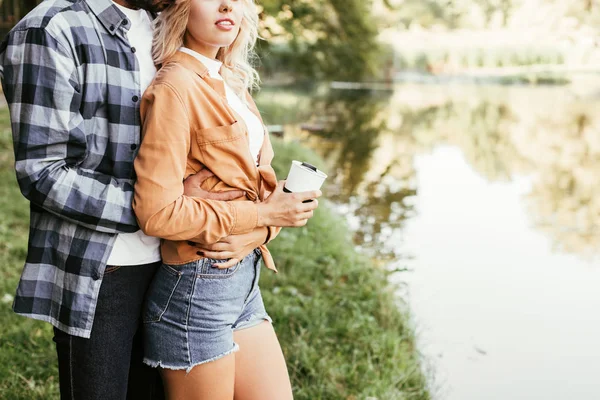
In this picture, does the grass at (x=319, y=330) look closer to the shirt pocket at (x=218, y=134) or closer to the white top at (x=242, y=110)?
the white top at (x=242, y=110)

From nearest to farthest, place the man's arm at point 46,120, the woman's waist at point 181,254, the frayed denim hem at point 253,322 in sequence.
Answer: the man's arm at point 46,120, the woman's waist at point 181,254, the frayed denim hem at point 253,322

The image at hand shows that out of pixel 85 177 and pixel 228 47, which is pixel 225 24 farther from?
pixel 85 177

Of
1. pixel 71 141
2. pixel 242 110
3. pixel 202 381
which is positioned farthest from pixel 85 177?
pixel 202 381

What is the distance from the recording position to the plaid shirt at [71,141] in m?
1.49

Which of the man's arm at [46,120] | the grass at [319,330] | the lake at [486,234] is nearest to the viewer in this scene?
the man's arm at [46,120]

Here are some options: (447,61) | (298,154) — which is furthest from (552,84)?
(298,154)

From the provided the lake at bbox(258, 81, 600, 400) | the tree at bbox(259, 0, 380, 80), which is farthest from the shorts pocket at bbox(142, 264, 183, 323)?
the tree at bbox(259, 0, 380, 80)

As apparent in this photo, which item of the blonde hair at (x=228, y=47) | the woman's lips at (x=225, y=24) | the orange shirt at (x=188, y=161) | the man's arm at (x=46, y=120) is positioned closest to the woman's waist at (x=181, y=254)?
the orange shirt at (x=188, y=161)

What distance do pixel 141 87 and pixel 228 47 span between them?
14.7 inches

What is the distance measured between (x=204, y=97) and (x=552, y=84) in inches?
1247

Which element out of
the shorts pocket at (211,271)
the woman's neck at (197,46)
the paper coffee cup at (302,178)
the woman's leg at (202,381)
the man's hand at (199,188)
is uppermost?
the woman's neck at (197,46)

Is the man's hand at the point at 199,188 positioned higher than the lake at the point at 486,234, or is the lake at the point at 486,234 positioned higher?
the man's hand at the point at 199,188

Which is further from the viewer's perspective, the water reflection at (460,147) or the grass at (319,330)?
the water reflection at (460,147)

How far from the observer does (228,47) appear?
1.95 metres
